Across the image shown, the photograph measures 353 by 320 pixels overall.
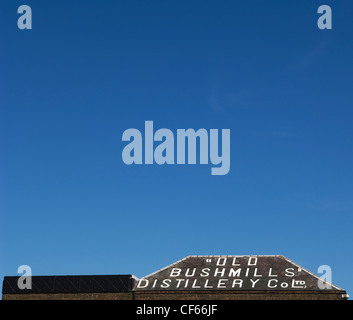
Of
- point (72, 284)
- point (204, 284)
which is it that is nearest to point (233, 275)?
point (204, 284)

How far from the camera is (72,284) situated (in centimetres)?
7812

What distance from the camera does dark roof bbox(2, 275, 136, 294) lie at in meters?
77.2

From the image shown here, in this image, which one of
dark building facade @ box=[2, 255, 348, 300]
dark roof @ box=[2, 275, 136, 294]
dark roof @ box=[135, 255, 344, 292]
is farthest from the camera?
dark roof @ box=[2, 275, 136, 294]

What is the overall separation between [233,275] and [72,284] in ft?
74.5

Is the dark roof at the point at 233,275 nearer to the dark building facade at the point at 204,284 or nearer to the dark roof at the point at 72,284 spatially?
the dark building facade at the point at 204,284

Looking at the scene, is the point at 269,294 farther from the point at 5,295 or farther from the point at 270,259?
the point at 5,295

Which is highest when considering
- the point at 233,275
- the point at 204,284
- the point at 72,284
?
the point at 233,275

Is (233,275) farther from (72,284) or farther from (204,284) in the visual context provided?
(72,284)

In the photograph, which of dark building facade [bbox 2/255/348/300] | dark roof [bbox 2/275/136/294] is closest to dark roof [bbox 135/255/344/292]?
dark building facade [bbox 2/255/348/300]

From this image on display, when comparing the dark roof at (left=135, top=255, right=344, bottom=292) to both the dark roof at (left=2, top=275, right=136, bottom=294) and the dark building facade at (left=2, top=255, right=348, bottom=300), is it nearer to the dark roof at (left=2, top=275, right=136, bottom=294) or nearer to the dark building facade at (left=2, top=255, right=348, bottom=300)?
the dark building facade at (left=2, top=255, right=348, bottom=300)

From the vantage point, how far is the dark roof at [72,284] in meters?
77.2
